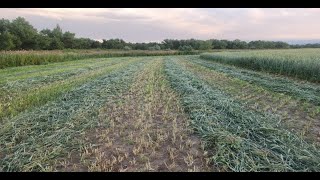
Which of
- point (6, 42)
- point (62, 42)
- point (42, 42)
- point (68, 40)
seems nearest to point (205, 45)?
point (68, 40)

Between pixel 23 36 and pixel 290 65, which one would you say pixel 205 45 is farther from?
pixel 290 65

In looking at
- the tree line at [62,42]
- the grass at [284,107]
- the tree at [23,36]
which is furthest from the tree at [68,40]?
the grass at [284,107]

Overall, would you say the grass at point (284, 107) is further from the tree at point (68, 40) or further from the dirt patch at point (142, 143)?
the tree at point (68, 40)

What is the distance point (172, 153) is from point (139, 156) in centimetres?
47

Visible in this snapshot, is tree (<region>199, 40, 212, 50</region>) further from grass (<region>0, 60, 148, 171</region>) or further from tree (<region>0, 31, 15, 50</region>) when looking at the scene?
grass (<region>0, 60, 148, 171</region>)

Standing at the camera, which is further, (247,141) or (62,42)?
(62,42)

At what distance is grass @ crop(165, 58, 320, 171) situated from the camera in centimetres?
420

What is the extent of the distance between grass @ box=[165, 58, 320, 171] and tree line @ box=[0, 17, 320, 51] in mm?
49263

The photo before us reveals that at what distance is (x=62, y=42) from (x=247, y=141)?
74204 millimetres

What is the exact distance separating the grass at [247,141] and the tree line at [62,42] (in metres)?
49.3

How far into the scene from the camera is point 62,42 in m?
74.4

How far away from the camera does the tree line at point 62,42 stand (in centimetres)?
5622
